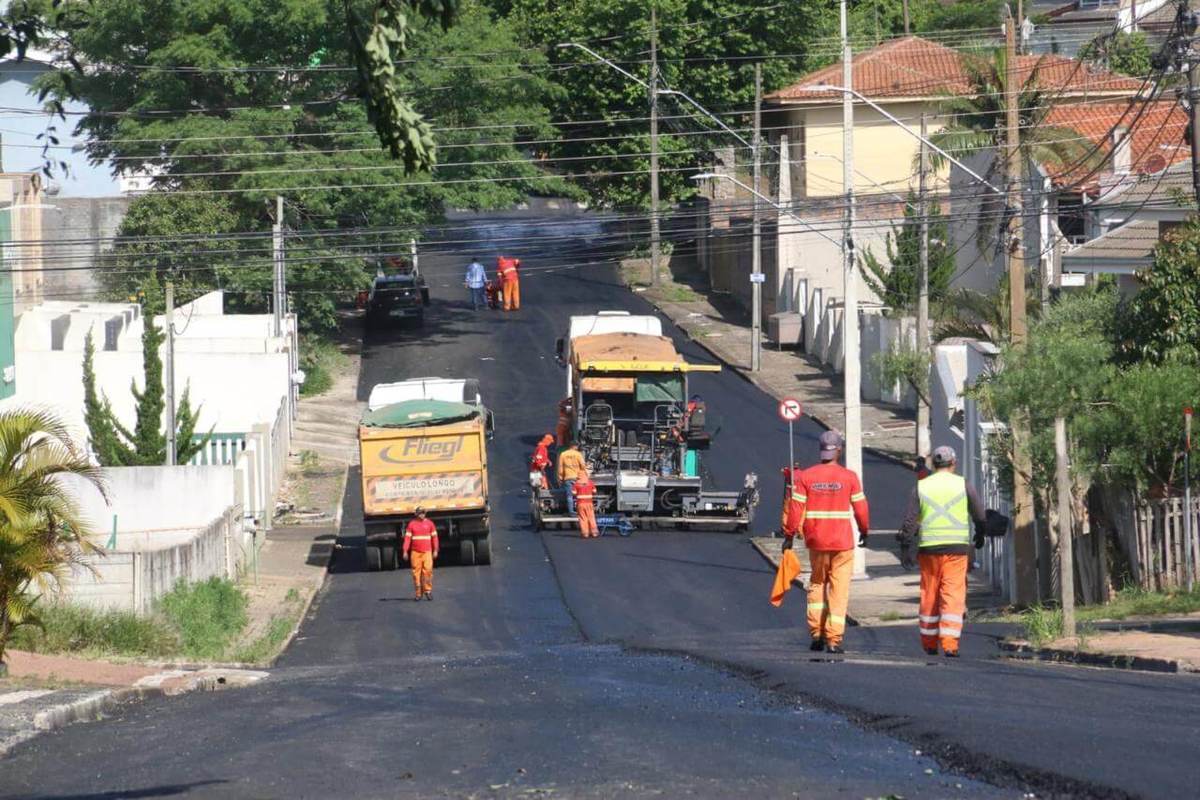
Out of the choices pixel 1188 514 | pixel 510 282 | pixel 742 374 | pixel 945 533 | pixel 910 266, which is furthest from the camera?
pixel 510 282

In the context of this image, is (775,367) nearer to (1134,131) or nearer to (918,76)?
(918,76)

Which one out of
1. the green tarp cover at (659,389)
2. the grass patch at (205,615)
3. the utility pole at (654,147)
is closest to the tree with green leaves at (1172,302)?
the green tarp cover at (659,389)

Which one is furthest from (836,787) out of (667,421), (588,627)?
(667,421)

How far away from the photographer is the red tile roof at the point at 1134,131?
3838cm

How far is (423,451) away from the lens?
3044cm

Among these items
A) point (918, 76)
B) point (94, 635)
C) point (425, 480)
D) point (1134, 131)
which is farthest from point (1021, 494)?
point (918, 76)

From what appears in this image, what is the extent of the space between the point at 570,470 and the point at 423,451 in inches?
128

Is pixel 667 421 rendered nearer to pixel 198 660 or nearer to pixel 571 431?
pixel 571 431

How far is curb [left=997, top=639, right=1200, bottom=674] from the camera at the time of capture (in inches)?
512

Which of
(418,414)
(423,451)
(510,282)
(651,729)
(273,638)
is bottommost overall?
(273,638)

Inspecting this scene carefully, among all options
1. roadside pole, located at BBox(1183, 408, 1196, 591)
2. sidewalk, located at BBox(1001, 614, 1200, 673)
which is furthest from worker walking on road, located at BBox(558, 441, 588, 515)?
sidewalk, located at BBox(1001, 614, 1200, 673)

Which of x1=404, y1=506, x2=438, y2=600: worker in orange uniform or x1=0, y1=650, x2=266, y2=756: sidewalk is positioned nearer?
x1=0, y1=650, x2=266, y2=756: sidewalk

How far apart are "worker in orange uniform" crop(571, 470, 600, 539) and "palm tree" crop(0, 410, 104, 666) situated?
1635 centimetres

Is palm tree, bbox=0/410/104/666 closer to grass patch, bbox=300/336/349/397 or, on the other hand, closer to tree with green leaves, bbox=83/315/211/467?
tree with green leaves, bbox=83/315/211/467
